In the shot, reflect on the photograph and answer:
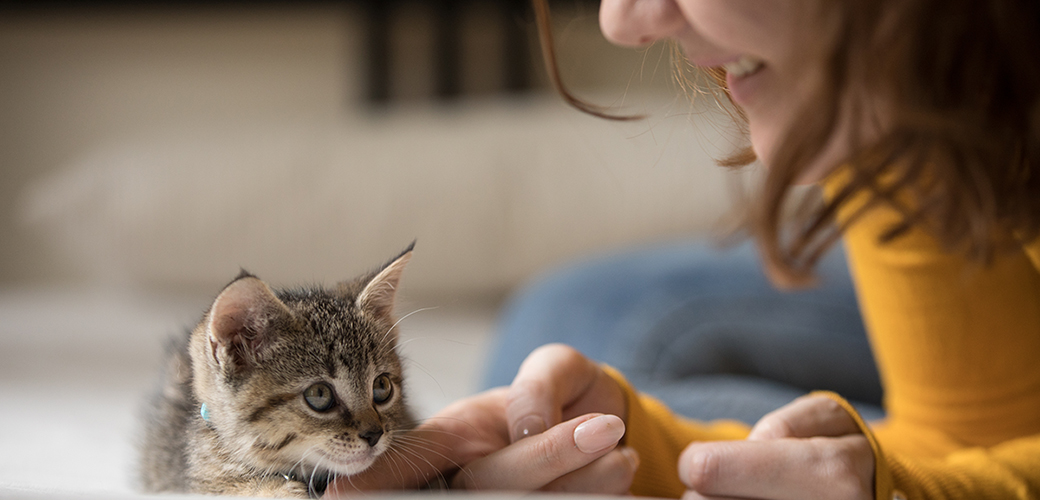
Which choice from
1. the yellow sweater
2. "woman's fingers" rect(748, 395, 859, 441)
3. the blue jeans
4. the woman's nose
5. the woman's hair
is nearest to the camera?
the woman's hair

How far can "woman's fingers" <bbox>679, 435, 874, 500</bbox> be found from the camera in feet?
1.87

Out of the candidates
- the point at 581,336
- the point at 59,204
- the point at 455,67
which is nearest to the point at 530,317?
the point at 581,336

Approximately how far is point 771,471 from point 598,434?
152 millimetres

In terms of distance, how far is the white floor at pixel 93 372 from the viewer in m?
0.72

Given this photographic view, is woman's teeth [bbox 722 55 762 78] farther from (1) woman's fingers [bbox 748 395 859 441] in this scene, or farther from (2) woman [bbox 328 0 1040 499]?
(1) woman's fingers [bbox 748 395 859 441]

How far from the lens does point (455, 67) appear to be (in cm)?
302

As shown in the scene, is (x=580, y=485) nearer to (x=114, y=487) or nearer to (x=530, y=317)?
(x=114, y=487)

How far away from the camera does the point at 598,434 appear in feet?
1.82

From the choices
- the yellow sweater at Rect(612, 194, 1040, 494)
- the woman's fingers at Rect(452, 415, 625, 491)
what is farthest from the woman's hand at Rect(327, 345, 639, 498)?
the yellow sweater at Rect(612, 194, 1040, 494)

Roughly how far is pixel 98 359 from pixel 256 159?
701mm

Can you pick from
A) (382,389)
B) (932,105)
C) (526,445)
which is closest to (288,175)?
(382,389)

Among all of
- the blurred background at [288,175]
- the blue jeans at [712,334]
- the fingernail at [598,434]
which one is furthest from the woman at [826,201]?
the blue jeans at [712,334]

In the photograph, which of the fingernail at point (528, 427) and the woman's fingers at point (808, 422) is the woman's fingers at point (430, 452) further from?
the woman's fingers at point (808, 422)

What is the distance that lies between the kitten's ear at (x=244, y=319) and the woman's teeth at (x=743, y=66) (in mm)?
429
